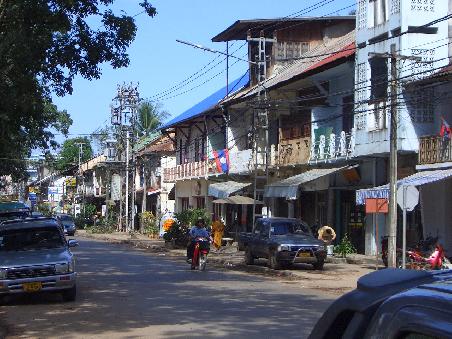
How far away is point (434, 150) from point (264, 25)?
18.1 metres

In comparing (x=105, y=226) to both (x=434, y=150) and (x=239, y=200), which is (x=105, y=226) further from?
(x=434, y=150)

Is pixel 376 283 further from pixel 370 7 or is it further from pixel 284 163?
pixel 284 163

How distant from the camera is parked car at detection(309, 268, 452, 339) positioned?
200 centimetres

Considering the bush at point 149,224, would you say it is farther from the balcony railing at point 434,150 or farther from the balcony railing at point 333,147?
the balcony railing at point 434,150

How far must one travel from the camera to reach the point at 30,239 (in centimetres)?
1594

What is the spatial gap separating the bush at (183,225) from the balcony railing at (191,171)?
7107 mm

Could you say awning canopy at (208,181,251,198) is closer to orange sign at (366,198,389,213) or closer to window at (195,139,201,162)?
window at (195,139,201,162)

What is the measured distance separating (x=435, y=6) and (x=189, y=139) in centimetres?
3076

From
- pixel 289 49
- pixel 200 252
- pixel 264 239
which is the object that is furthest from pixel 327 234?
pixel 289 49

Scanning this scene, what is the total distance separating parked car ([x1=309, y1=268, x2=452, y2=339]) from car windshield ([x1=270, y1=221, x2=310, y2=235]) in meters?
22.5

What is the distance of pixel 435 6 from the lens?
27.3m

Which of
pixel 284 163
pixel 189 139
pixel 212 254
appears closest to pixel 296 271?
pixel 212 254

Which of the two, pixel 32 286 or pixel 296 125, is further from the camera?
pixel 296 125

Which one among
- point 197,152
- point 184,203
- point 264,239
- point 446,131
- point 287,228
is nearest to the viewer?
point 446,131
